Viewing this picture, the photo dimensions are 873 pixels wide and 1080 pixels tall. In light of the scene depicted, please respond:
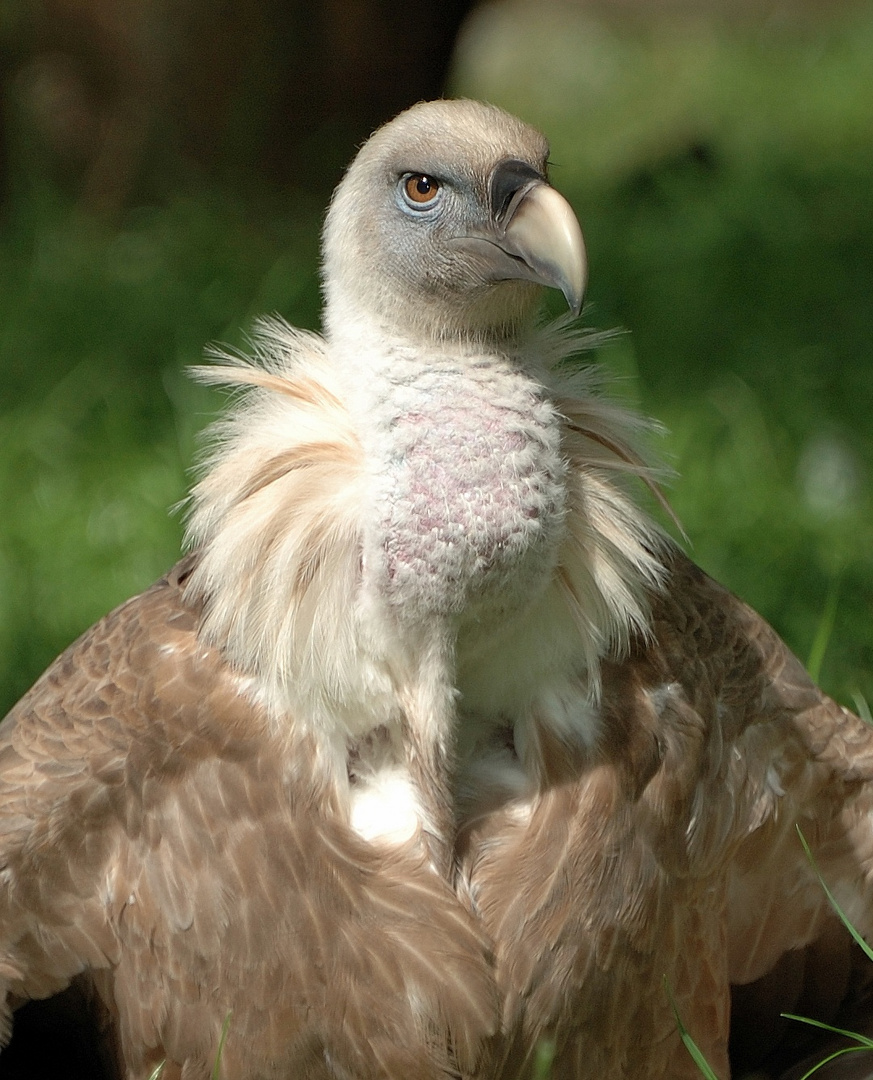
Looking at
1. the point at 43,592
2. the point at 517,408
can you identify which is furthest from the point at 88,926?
the point at 43,592

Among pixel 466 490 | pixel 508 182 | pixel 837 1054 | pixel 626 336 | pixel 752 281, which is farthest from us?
pixel 752 281

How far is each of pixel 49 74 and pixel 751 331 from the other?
3221 mm

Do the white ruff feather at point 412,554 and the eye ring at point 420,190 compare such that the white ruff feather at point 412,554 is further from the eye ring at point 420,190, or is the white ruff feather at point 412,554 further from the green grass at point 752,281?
the green grass at point 752,281

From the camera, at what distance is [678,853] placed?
2.71 metres

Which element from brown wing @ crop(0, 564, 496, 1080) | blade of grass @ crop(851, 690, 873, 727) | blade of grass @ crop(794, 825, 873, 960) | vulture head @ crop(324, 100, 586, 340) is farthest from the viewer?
blade of grass @ crop(851, 690, 873, 727)

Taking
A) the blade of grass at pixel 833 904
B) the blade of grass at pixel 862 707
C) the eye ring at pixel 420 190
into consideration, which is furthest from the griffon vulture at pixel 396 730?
the blade of grass at pixel 862 707

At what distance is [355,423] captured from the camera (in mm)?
2490

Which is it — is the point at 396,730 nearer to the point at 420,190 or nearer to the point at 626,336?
the point at 420,190

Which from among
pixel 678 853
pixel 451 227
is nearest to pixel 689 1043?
pixel 678 853

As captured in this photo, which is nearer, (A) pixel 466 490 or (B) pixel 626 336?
(A) pixel 466 490

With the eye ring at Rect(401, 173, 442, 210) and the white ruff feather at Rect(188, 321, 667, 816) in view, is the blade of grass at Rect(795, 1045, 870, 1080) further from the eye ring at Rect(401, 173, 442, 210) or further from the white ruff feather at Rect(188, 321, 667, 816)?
the eye ring at Rect(401, 173, 442, 210)

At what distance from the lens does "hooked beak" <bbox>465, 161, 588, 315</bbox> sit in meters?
2.27

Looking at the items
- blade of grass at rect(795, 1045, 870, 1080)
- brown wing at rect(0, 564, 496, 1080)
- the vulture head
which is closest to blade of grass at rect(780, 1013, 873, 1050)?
blade of grass at rect(795, 1045, 870, 1080)

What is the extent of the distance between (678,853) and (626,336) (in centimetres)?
313
